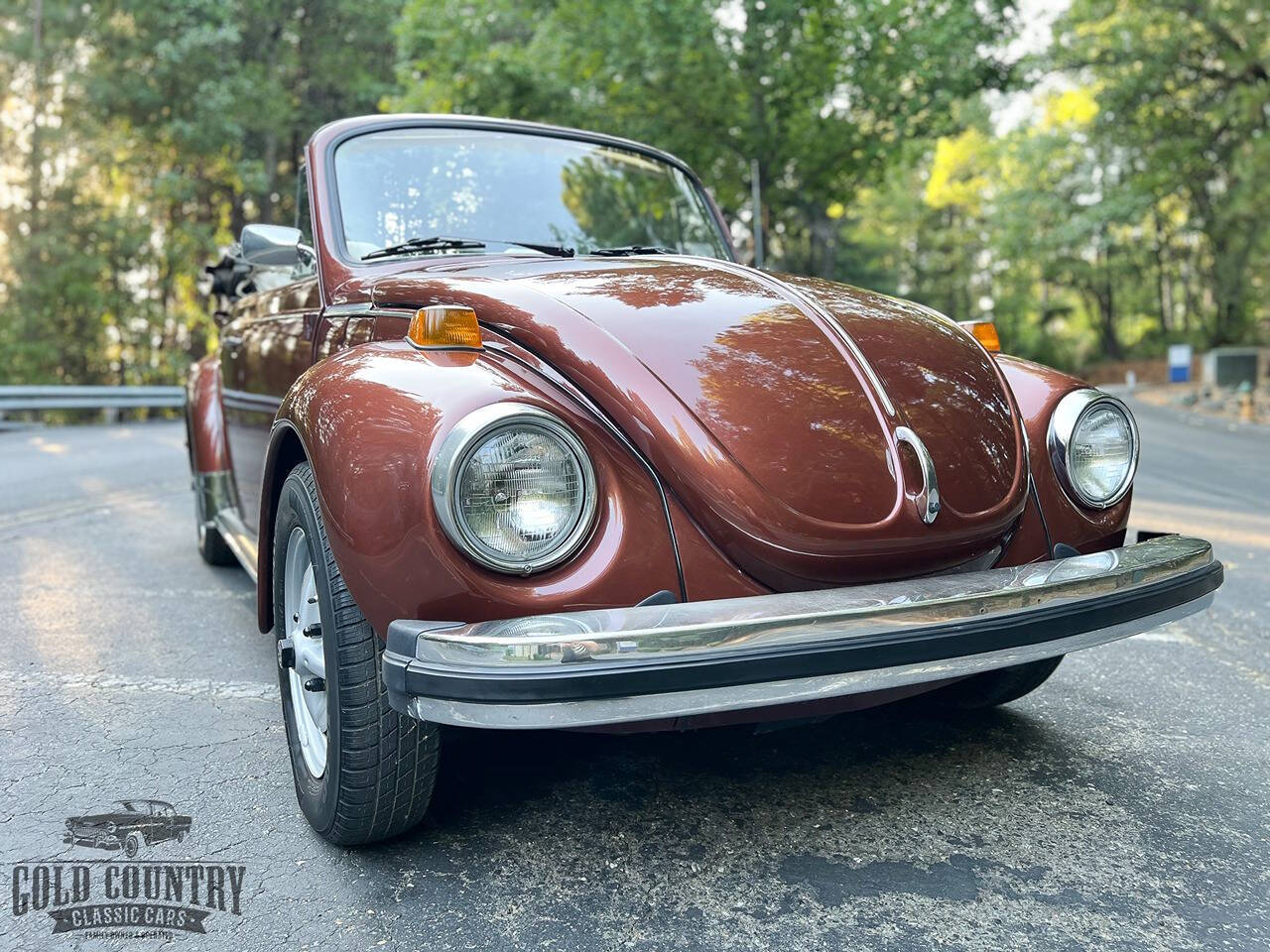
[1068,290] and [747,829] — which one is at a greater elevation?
[1068,290]

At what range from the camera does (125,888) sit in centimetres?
215

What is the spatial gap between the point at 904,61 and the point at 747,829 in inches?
564

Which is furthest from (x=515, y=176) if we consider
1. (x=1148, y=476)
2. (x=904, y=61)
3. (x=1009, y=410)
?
(x=904, y=61)

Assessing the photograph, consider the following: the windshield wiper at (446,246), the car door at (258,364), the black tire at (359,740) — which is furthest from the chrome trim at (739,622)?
the windshield wiper at (446,246)

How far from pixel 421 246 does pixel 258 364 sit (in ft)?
3.53

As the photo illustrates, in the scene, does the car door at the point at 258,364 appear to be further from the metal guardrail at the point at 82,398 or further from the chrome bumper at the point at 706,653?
the metal guardrail at the point at 82,398

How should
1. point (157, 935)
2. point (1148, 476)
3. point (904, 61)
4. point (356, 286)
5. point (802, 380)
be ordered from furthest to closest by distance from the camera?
point (904, 61), point (1148, 476), point (356, 286), point (802, 380), point (157, 935)

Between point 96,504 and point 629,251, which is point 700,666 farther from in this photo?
point 96,504

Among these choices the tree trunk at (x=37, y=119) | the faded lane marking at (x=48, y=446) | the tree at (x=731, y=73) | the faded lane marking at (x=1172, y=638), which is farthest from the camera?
the tree trunk at (x=37, y=119)

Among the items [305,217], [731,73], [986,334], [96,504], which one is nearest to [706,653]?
[986,334]

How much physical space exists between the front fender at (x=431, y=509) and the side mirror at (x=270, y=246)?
118 cm

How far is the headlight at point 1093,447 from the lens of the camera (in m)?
2.60

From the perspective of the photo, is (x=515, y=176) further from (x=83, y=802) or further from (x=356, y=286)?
(x=83, y=802)

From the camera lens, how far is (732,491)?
83.0 inches
